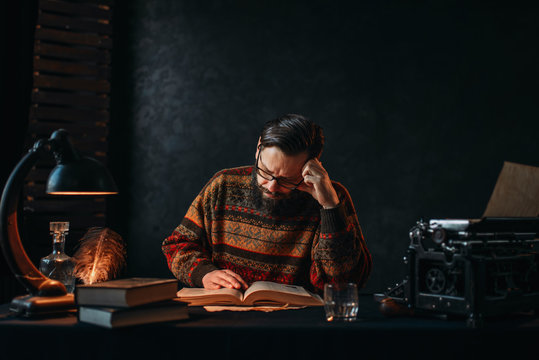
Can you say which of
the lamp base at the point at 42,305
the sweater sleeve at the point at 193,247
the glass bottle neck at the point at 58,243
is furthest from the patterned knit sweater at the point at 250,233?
the lamp base at the point at 42,305

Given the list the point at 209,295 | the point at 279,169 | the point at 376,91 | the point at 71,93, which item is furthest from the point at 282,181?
the point at 376,91

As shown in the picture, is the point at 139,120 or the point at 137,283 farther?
the point at 139,120

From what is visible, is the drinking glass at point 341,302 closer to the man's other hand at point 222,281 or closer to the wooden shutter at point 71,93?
the man's other hand at point 222,281

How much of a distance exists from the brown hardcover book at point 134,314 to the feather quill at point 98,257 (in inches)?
17.7

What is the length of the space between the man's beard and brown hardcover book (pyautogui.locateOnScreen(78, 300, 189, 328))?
0.85 m

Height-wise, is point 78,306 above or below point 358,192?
below

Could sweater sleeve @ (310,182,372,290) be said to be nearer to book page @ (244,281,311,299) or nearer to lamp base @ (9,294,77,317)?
book page @ (244,281,311,299)

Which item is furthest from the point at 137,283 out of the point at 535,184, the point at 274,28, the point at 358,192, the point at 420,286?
the point at 274,28

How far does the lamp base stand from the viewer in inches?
51.3

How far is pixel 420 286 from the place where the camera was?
1374 millimetres

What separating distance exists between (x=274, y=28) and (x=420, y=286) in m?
3.03

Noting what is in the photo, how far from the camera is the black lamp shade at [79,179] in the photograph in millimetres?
1351

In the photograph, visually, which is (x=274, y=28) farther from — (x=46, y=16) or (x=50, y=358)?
(x=50, y=358)

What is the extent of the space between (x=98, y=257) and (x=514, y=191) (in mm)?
1496
